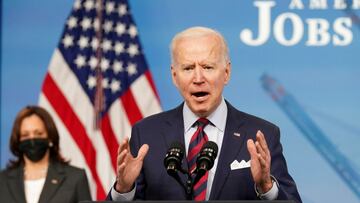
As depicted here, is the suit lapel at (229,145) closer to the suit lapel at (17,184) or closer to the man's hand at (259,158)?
the man's hand at (259,158)

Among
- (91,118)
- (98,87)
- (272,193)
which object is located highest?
(272,193)

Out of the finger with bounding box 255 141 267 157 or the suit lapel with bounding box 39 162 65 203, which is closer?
the finger with bounding box 255 141 267 157

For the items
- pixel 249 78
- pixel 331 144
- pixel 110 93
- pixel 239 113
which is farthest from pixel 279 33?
pixel 239 113

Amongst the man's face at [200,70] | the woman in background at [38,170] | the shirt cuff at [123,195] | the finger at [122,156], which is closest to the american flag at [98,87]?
the woman in background at [38,170]

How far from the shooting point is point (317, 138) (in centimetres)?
546

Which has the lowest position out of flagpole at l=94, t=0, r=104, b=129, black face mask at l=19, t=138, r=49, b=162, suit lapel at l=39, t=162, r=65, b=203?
suit lapel at l=39, t=162, r=65, b=203

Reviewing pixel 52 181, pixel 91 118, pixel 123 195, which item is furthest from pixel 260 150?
pixel 91 118

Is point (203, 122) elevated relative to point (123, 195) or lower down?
elevated

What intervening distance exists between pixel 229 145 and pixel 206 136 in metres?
0.10

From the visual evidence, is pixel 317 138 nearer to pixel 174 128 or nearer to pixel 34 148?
pixel 34 148

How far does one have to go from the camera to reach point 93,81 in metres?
5.77

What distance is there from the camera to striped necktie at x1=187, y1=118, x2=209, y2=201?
278 centimetres

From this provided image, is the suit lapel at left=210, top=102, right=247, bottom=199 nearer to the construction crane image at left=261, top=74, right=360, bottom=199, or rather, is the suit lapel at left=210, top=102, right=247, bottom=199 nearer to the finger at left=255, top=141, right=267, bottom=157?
the finger at left=255, top=141, right=267, bottom=157

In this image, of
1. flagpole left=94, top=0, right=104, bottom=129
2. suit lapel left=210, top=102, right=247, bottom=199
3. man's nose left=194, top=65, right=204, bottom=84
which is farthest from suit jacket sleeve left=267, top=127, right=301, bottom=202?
flagpole left=94, top=0, right=104, bottom=129
